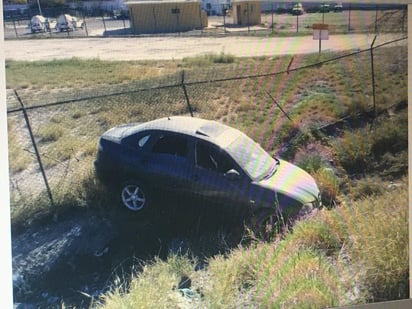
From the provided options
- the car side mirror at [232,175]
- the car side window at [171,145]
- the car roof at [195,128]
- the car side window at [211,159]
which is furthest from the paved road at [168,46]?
the car side mirror at [232,175]

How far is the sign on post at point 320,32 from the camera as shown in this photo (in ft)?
14.5

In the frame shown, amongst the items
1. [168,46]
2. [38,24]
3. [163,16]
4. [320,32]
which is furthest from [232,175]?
[38,24]

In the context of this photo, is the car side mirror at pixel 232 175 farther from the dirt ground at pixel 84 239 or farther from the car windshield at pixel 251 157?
the dirt ground at pixel 84 239

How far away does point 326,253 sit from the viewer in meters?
4.27

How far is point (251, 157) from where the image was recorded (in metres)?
4.20

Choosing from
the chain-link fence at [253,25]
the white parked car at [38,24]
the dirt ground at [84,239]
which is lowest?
the dirt ground at [84,239]

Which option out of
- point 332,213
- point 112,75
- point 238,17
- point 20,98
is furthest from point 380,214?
point 20,98

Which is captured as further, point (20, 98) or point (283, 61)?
point (283, 61)

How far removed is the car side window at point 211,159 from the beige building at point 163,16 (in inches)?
34.1

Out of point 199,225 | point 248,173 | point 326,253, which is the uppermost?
point 248,173

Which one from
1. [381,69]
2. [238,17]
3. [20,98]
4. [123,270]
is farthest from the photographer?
[381,69]

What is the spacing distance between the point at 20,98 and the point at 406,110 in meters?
3.03

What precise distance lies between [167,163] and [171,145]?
0.44 feet

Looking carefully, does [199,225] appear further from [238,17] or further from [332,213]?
[238,17]
